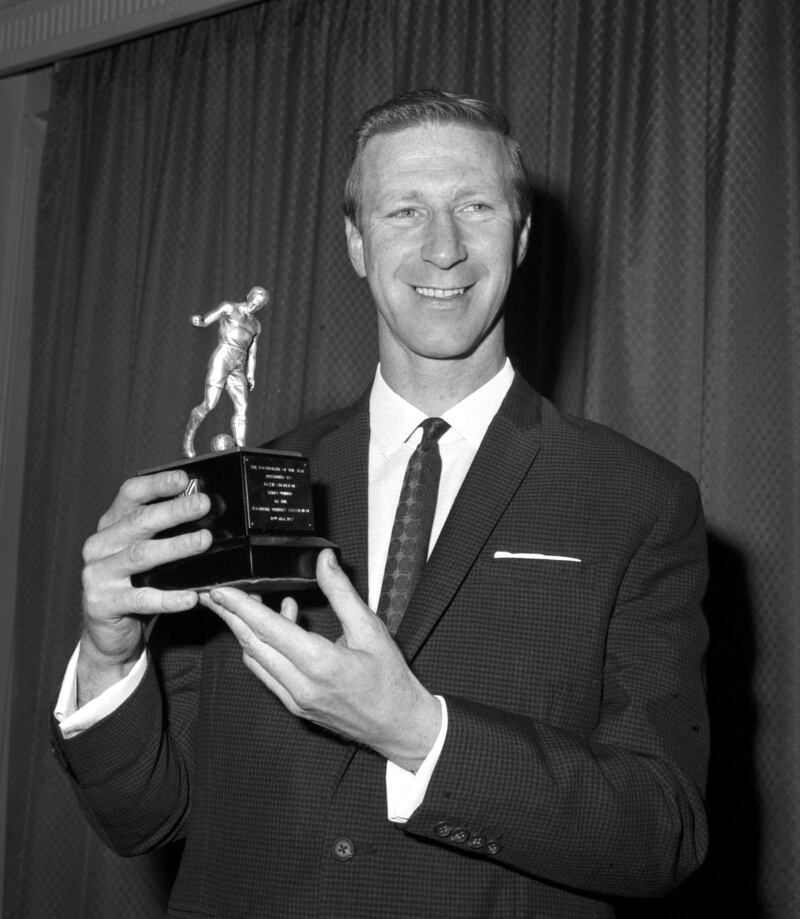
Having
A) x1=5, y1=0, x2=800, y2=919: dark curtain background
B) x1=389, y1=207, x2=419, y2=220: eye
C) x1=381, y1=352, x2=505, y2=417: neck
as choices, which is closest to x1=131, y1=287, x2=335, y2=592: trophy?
x1=381, y1=352, x2=505, y2=417: neck

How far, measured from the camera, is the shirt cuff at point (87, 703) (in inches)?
59.2

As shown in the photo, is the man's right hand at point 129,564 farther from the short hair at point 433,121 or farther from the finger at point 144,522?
the short hair at point 433,121

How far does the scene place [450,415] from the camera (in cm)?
173

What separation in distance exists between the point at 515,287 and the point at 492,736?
172cm

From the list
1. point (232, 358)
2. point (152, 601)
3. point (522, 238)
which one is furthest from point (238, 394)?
point (522, 238)

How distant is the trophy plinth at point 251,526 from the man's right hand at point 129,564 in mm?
29

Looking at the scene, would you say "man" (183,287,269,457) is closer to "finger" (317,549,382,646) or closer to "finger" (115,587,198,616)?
"finger" (115,587,198,616)

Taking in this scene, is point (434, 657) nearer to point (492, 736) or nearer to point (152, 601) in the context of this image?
point (492, 736)

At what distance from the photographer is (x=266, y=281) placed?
3.23 metres

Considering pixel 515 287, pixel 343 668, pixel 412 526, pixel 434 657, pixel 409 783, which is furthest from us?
pixel 515 287

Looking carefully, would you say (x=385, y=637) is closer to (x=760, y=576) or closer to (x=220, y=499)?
(x=220, y=499)

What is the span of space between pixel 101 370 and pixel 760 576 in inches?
76.6

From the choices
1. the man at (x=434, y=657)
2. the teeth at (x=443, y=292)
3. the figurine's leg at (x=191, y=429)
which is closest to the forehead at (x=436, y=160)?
the man at (x=434, y=657)

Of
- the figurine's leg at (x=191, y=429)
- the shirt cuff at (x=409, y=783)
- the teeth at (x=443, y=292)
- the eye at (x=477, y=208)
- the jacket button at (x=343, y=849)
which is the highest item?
the eye at (x=477, y=208)
